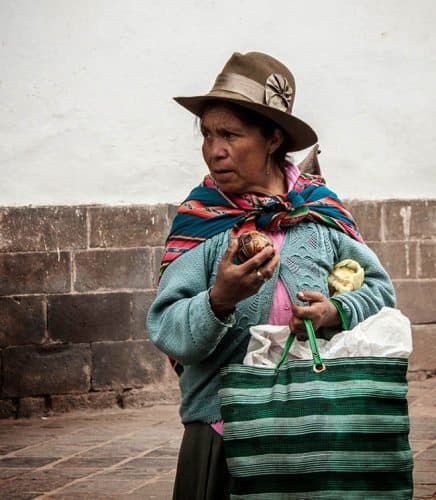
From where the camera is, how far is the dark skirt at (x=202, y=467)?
2783mm

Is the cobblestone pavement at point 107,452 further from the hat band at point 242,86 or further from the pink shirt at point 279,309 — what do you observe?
the hat band at point 242,86

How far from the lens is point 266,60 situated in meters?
2.96

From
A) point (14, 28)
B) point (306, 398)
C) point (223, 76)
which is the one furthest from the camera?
point (14, 28)

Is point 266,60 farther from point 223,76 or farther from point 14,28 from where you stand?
point 14,28

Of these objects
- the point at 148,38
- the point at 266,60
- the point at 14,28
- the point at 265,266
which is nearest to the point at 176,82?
the point at 148,38

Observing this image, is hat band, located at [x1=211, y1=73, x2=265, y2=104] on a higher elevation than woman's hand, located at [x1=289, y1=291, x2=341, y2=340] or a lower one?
higher

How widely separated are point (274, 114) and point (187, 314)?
604mm

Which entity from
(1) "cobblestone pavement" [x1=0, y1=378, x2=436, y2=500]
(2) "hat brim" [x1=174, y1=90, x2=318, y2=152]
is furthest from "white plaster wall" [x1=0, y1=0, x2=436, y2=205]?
(2) "hat brim" [x1=174, y1=90, x2=318, y2=152]

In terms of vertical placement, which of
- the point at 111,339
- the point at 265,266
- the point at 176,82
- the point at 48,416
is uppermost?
the point at 176,82

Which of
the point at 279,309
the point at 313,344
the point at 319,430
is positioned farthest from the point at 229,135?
the point at 319,430

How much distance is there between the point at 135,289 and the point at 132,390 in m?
0.70

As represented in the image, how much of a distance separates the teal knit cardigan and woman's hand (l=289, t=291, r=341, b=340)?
6 cm

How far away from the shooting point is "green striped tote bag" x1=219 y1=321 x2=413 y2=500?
2.50 m

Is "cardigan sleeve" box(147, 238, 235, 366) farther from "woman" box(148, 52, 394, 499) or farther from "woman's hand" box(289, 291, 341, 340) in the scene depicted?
"woman's hand" box(289, 291, 341, 340)
